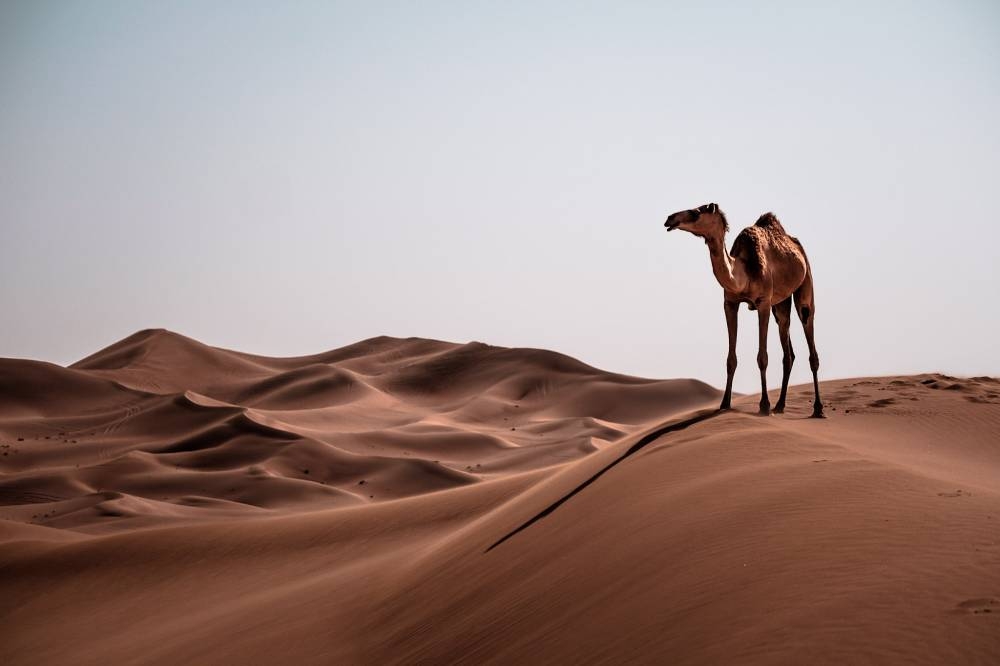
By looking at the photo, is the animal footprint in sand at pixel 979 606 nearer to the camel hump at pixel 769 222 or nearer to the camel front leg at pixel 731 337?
the camel front leg at pixel 731 337

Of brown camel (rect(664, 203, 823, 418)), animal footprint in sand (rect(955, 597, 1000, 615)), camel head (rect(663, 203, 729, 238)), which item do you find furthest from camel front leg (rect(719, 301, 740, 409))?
animal footprint in sand (rect(955, 597, 1000, 615))

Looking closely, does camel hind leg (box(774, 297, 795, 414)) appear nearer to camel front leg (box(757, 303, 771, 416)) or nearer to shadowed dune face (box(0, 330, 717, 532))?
camel front leg (box(757, 303, 771, 416))

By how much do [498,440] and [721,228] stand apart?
103ft

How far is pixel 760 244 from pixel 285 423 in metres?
32.9

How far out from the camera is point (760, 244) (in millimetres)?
12461

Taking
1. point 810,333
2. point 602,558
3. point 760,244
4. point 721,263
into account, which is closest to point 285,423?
point 810,333

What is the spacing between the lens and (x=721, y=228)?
11.6 metres

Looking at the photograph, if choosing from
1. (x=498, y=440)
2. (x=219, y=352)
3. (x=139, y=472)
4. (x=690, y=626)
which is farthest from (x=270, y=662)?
(x=219, y=352)

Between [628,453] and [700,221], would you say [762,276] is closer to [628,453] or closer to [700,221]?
[700,221]

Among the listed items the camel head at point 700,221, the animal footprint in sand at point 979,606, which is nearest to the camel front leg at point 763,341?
the camel head at point 700,221

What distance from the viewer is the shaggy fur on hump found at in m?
12.2

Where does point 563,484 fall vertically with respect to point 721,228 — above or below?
below

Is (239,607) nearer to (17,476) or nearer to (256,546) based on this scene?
(256,546)

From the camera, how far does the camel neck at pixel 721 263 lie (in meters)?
11.5
